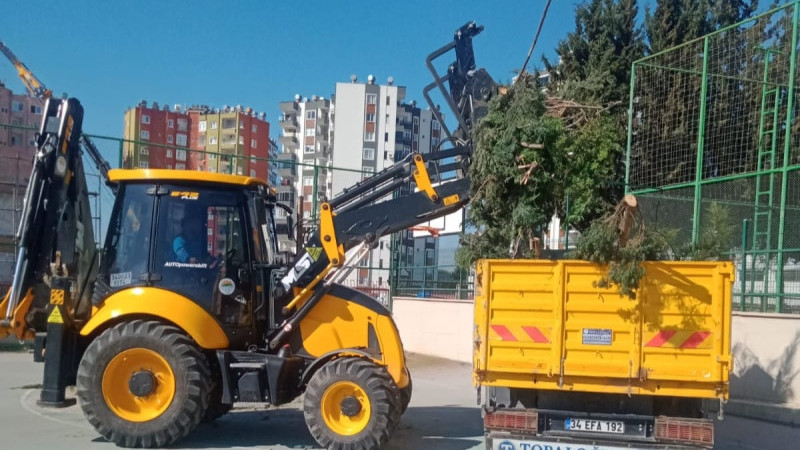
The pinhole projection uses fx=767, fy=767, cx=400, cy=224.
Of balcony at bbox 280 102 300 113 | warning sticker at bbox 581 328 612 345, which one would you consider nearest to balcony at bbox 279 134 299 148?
balcony at bbox 280 102 300 113

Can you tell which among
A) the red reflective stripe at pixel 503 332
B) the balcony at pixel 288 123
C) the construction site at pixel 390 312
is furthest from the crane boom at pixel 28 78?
the balcony at pixel 288 123

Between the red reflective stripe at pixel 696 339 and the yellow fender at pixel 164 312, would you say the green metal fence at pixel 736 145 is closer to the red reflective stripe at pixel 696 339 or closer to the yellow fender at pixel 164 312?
the red reflective stripe at pixel 696 339

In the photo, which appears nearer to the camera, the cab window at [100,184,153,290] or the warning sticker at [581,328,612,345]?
the warning sticker at [581,328,612,345]

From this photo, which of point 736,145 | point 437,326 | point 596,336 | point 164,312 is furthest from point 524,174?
point 437,326

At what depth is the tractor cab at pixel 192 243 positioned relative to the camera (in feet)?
26.2

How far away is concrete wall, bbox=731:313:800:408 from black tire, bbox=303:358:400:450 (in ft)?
18.5

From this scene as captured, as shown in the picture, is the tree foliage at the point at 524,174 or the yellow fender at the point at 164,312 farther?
the yellow fender at the point at 164,312

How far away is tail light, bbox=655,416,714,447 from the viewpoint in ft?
21.3

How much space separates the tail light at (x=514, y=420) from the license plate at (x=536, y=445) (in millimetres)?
101

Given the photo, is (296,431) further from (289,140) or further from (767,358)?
(289,140)

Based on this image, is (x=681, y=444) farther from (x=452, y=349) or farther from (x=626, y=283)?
(x=452, y=349)

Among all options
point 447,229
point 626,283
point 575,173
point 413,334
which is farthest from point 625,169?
point 626,283

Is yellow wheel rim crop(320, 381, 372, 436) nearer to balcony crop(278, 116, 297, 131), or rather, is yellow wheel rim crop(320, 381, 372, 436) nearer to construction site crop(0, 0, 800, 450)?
construction site crop(0, 0, 800, 450)

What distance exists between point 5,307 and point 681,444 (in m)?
6.85
